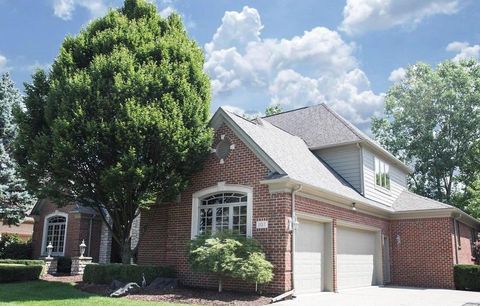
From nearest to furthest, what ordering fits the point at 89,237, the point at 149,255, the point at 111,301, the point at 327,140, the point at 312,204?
the point at 111,301, the point at 312,204, the point at 149,255, the point at 327,140, the point at 89,237

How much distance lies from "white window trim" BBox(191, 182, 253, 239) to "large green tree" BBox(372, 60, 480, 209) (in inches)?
1066

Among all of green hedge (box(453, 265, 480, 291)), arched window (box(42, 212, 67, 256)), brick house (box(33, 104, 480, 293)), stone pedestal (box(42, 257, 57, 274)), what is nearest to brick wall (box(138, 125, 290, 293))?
brick house (box(33, 104, 480, 293))

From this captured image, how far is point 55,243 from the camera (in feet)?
76.2

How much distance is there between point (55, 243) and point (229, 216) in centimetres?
1339

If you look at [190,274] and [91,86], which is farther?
[190,274]

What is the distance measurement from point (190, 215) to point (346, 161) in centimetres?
771

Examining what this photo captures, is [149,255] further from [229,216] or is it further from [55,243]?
[55,243]

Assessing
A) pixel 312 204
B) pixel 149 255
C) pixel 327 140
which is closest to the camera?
pixel 312 204

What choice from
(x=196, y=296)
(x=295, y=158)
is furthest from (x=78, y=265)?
(x=295, y=158)

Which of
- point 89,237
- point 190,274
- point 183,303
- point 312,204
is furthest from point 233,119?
point 89,237

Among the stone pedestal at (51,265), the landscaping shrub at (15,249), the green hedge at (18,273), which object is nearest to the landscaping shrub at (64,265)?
the stone pedestal at (51,265)

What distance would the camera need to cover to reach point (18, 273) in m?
15.7

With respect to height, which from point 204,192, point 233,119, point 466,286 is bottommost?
point 466,286

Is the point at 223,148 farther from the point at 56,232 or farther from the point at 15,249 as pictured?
the point at 15,249
